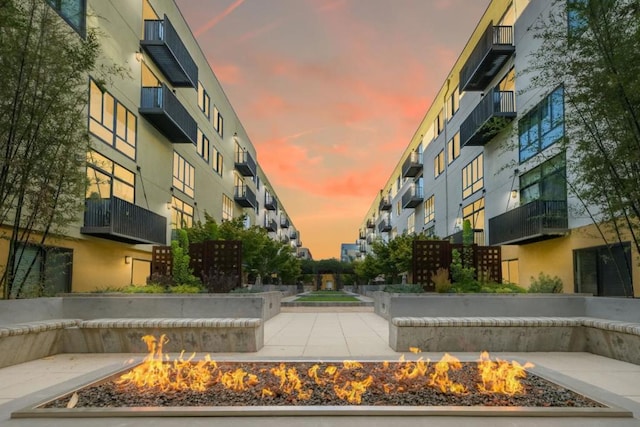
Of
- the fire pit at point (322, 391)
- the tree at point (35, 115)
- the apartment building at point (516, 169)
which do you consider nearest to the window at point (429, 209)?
the apartment building at point (516, 169)

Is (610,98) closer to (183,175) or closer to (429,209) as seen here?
(183,175)

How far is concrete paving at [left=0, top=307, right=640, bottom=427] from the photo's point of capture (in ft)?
12.9

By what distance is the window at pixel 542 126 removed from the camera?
17344 millimetres

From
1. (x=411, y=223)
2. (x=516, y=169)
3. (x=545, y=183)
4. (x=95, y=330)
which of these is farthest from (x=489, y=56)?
(x=411, y=223)

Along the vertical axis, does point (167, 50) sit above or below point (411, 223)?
above

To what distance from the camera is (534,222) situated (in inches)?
720

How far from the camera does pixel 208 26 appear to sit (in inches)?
700

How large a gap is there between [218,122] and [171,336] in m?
28.1

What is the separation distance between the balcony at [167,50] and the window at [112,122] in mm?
3120

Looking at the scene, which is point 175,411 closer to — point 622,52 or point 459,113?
point 622,52

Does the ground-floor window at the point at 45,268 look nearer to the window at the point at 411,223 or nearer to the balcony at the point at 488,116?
the balcony at the point at 488,116

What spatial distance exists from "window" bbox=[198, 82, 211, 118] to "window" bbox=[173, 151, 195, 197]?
4340 millimetres

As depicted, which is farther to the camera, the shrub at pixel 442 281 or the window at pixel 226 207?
the window at pixel 226 207

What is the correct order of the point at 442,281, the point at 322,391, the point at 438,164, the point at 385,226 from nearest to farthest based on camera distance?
the point at 322,391 < the point at 442,281 < the point at 438,164 < the point at 385,226
